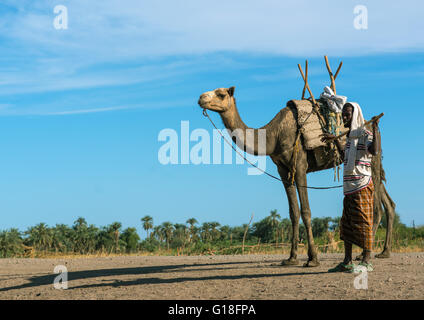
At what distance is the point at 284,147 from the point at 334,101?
6.15 ft

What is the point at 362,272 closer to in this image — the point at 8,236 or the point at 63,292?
the point at 63,292

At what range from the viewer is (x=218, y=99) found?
11680 mm

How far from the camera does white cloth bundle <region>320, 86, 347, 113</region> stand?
12828 mm

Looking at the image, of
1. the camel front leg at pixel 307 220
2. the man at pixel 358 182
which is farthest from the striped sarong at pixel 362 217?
the camel front leg at pixel 307 220

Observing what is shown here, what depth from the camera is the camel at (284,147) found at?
11570 millimetres

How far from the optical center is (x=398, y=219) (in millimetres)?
34219

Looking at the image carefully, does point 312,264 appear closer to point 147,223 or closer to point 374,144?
point 374,144

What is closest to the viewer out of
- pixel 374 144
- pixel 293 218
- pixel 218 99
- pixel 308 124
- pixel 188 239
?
pixel 374 144

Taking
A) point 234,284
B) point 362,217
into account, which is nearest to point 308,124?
point 362,217

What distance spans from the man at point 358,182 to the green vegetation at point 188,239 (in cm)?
955

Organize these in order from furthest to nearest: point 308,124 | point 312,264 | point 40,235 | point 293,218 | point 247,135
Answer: point 40,235 < point 308,124 < point 293,218 < point 247,135 < point 312,264

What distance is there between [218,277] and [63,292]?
116 inches

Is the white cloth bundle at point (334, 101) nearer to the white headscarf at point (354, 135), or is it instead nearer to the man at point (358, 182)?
the man at point (358, 182)
